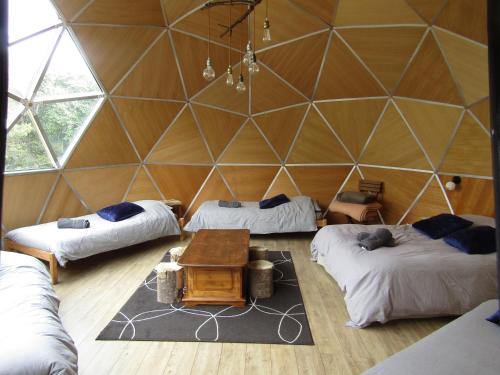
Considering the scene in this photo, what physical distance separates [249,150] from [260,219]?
1.84 metres

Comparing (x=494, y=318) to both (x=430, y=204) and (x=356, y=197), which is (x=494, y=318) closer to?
(x=430, y=204)

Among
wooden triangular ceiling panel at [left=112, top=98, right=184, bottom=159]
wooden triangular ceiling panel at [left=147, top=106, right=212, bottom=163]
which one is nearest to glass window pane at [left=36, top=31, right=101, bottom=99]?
wooden triangular ceiling panel at [left=112, top=98, right=184, bottom=159]

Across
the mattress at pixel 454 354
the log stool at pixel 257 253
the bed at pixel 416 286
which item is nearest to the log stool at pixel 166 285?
the log stool at pixel 257 253

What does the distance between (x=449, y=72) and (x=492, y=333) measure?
13.9 feet

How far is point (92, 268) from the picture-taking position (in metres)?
5.95

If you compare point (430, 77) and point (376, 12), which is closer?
point (376, 12)

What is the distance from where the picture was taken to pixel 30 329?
272 centimetres

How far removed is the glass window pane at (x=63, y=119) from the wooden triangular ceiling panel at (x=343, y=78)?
4.44 meters

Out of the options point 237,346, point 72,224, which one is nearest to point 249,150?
point 72,224

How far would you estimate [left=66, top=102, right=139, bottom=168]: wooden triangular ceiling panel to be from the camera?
7.04 meters

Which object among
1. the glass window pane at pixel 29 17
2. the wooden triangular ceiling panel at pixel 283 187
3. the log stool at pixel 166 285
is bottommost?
the log stool at pixel 166 285

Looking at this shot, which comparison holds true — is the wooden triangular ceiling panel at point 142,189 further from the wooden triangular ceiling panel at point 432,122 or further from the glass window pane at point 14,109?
the wooden triangular ceiling panel at point 432,122

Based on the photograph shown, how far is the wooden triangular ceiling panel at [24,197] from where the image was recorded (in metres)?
5.99

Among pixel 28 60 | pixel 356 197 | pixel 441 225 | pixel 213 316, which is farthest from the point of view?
pixel 356 197
